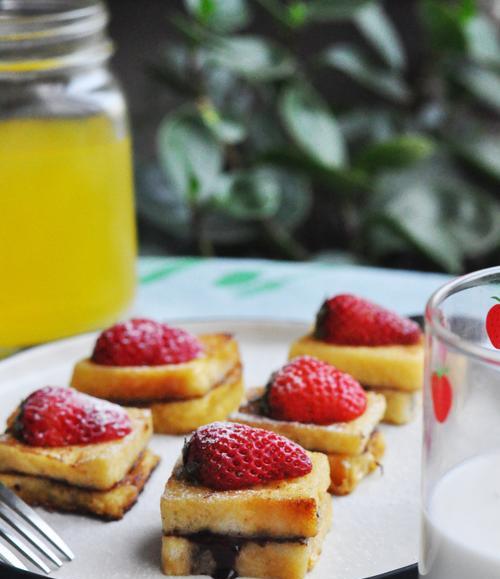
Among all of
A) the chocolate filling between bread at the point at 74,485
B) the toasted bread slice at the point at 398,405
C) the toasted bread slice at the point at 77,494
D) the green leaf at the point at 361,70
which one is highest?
the green leaf at the point at 361,70

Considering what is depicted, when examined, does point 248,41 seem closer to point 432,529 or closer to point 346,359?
point 346,359

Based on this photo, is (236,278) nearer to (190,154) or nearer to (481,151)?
(190,154)

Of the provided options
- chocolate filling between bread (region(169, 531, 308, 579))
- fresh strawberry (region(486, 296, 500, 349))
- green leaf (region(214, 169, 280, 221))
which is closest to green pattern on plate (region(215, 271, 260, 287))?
green leaf (region(214, 169, 280, 221))

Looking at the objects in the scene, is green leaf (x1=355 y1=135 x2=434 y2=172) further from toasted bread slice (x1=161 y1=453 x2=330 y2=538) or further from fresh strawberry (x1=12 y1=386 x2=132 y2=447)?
toasted bread slice (x1=161 y1=453 x2=330 y2=538)

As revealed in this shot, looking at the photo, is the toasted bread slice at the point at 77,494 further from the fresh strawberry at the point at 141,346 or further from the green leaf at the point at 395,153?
the green leaf at the point at 395,153

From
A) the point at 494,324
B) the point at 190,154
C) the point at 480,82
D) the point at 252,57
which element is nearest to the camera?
the point at 494,324

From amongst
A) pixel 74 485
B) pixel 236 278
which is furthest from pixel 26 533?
pixel 236 278

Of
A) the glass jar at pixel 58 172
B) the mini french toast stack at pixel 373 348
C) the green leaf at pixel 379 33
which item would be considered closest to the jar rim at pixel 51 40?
the glass jar at pixel 58 172
